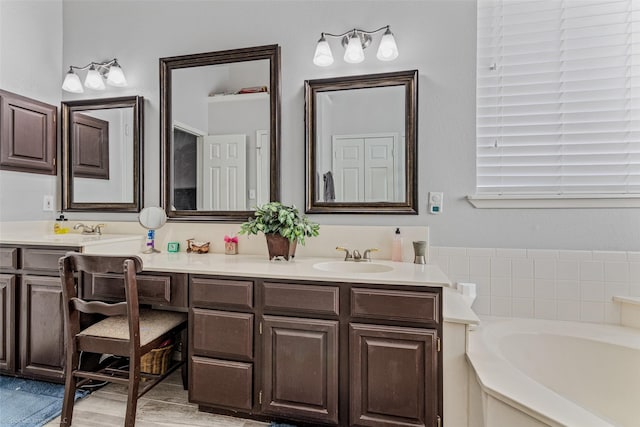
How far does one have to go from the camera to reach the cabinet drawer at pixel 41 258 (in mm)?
2018

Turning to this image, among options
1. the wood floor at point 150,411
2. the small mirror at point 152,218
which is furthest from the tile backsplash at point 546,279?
the small mirror at point 152,218

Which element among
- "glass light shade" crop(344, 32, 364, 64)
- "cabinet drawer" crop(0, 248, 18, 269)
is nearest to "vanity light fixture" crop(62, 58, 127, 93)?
"cabinet drawer" crop(0, 248, 18, 269)

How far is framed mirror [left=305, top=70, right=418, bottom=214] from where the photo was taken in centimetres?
206

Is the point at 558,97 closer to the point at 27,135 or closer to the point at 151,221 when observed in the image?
the point at 151,221

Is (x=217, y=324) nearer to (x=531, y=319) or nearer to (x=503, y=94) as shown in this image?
(x=531, y=319)

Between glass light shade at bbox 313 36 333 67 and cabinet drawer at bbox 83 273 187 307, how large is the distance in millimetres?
1458

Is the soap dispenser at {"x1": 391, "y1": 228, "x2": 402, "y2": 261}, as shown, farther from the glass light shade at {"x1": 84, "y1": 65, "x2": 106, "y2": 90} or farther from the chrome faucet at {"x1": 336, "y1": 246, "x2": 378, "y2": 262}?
the glass light shade at {"x1": 84, "y1": 65, "x2": 106, "y2": 90}

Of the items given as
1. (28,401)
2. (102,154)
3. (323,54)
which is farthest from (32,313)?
(323,54)

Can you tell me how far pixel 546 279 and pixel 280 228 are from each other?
1509 mm

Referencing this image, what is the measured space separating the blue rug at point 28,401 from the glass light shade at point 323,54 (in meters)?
2.36

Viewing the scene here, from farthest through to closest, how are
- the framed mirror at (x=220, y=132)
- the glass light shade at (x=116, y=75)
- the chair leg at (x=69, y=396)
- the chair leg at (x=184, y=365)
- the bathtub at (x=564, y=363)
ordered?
the glass light shade at (x=116, y=75)
the framed mirror at (x=220, y=132)
the chair leg at (x=184, y=365)
the chair leg at (x=69, y=396)
the bathtub at (x=564, y=363)

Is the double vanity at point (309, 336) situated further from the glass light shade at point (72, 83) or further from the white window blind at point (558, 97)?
the glass light shade at point (72, 83)

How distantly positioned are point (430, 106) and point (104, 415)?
8.05 ft

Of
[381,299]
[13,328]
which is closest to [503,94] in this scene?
[381,299]
